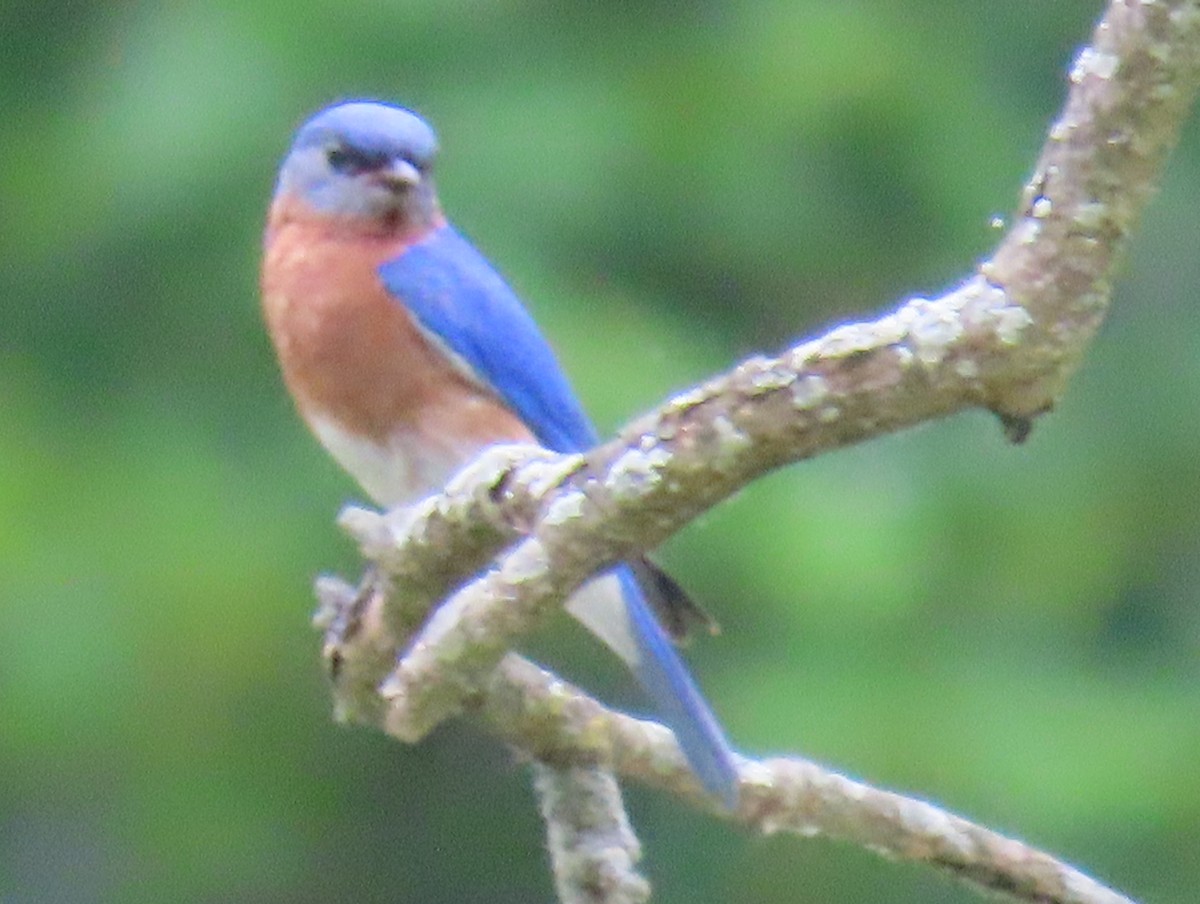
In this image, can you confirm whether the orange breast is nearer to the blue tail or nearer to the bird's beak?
the bird's beak

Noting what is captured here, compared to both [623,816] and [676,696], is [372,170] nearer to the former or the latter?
[676,696]

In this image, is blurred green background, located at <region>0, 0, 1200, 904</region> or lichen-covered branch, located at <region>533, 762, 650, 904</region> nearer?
lichen-covered branch, located at <region>533, 762, 650, 904</region>

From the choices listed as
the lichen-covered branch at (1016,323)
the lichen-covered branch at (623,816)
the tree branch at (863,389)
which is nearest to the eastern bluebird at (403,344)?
the lichen-covered branch at (623,816)

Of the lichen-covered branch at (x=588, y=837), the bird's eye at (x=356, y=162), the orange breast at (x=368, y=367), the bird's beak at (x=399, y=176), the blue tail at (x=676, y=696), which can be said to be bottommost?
the lichen-covered branch at (x=588, y=837)

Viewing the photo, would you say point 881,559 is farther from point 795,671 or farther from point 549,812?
point 549,812

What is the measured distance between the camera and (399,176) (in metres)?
4.66

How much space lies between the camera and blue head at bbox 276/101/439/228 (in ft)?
15.3

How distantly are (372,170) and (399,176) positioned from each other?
0.06 meters

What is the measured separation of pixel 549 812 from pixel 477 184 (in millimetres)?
3218

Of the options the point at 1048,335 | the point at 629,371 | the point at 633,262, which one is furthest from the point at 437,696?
the point at 633,262

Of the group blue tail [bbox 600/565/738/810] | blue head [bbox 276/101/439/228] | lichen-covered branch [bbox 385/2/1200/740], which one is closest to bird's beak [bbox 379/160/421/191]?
blue head [bbox 276/101/439/228]

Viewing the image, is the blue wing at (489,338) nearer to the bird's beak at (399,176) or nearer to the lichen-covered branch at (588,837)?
the bird's beak at (399,176)

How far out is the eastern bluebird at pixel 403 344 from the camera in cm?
432

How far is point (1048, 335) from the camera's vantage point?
257cm
